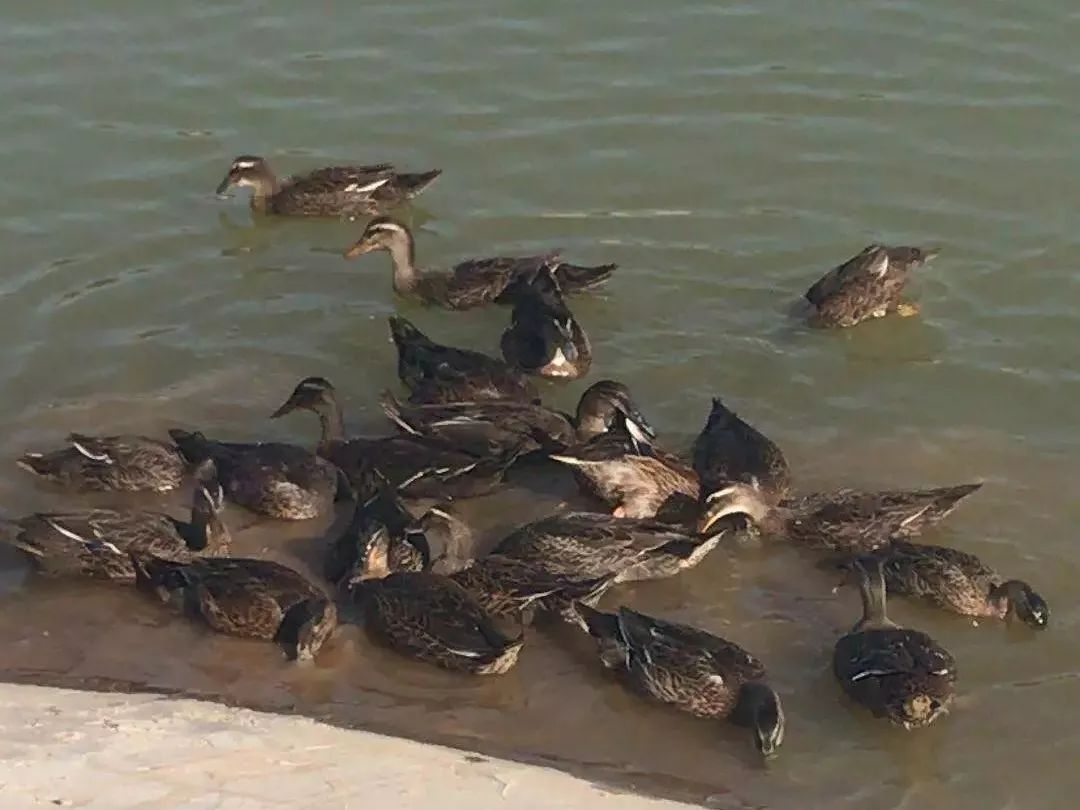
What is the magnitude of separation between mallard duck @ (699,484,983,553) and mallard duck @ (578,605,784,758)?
2.89 feet

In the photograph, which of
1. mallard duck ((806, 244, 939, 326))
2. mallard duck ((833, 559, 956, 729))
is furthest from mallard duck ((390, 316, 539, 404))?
mallard duck ((833, 559, 956, 729))

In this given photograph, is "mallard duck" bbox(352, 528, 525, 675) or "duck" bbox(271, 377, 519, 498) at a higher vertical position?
"duck" bbox(271, 377, 519, 498)

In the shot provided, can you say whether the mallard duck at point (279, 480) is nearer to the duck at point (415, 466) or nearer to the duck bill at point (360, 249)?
the duck at point (415, 466)

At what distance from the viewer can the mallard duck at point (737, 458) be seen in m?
8.48

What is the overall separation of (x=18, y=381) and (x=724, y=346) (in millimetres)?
3911

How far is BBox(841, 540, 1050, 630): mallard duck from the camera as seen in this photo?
7.82 m

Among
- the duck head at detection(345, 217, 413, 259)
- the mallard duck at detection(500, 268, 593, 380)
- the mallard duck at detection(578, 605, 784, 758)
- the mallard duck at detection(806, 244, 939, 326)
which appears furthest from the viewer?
the duck head at detection(345, 217, 413, 259)

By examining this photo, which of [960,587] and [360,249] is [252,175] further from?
[960,587]

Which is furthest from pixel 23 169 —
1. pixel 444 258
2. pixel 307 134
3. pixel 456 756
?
pixel 456 756

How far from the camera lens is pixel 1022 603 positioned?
780 cm

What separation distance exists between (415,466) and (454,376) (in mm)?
856

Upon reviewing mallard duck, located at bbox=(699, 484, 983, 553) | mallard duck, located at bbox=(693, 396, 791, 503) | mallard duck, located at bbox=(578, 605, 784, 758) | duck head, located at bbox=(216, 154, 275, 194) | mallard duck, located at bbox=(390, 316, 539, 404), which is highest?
duck head, located at bbox=(216, 154, 275, 194)

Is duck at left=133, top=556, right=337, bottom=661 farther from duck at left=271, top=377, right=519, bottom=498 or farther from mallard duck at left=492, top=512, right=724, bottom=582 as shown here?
mallard duck at left=492, top=512, right=724, bottom=582

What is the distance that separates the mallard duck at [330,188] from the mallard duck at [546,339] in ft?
5.80
